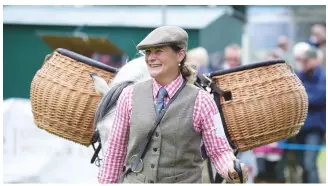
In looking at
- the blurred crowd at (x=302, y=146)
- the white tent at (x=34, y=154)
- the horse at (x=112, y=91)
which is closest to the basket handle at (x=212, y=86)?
the horse at (x=112, y=91)

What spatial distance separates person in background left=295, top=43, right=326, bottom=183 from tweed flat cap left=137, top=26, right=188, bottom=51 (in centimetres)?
459

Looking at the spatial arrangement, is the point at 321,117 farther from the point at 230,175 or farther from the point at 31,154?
the point at 230,175

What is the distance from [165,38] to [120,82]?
0.72m

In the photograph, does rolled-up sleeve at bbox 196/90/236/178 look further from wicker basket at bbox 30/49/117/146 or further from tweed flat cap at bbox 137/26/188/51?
wicker basket at bbox 30/49/117/146

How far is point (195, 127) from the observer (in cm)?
352

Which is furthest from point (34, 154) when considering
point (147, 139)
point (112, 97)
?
point (147, 139)

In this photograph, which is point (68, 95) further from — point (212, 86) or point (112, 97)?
point (212, 86)

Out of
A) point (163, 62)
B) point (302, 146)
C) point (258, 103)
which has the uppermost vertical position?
point (163, 62)

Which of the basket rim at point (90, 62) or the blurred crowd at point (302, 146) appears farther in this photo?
the blurred crowd at point (302, 146)

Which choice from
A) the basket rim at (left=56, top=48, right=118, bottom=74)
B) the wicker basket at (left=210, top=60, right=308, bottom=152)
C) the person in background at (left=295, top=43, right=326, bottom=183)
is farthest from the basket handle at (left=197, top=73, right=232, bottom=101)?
the person in background at (left=295, top=43, right=326, bottom=183)

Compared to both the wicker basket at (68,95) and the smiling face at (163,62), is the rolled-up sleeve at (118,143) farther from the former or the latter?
the wicker basket at (68,95)

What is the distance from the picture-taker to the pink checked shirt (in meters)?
3.54

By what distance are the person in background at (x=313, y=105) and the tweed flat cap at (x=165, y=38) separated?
4.59m

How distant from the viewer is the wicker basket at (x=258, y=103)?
4.41 metres
